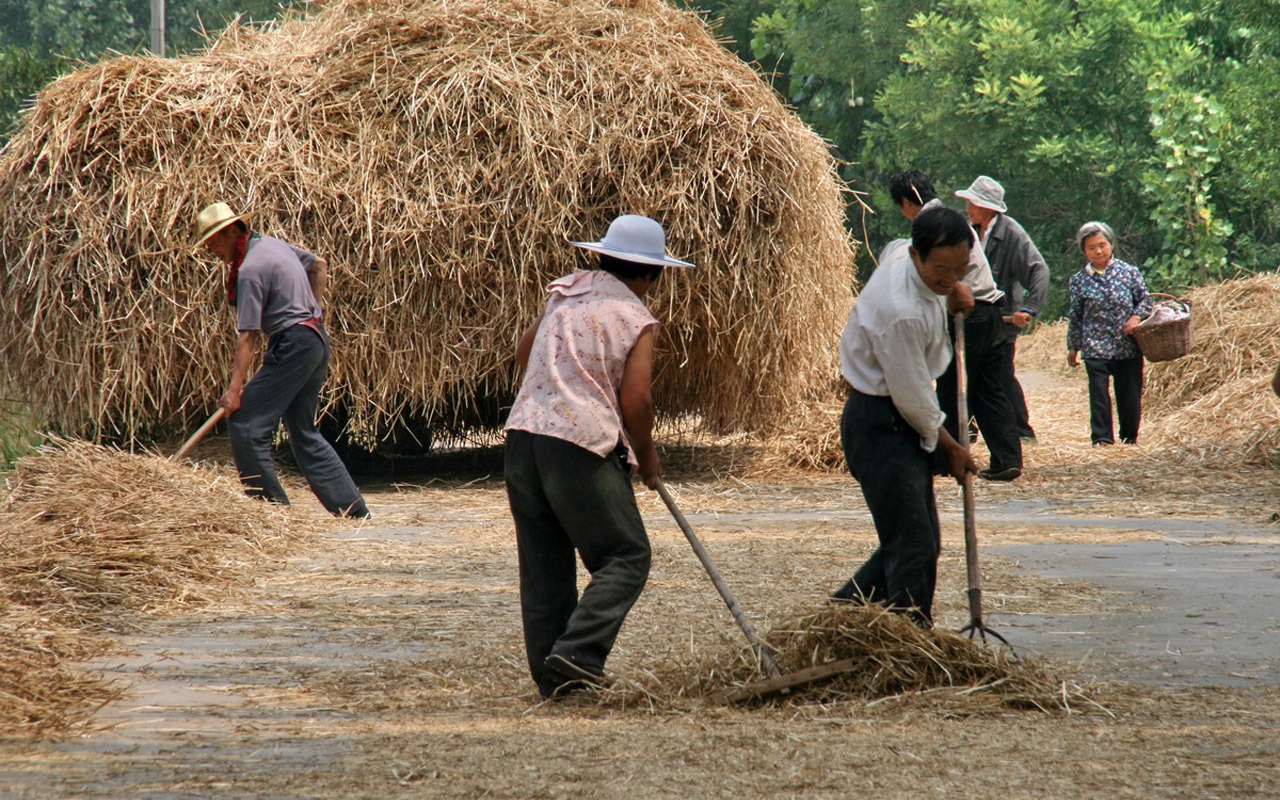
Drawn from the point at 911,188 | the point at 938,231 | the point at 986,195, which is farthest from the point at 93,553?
the point at 986,195

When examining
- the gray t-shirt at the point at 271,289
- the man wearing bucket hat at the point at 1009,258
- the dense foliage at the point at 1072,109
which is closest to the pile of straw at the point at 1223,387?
the man wearing bucket hat at the point at 1009,258

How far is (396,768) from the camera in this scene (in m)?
3.72

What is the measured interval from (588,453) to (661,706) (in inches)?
29.9

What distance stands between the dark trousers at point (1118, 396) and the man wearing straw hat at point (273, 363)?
6036 millimetres

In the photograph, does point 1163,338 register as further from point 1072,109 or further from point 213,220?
point 1072,109

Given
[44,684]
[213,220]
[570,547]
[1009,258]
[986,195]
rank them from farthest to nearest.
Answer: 1. [1009,258]
2. [986,195]
3. [213,220]
4. [570,547]
5. [44,684]

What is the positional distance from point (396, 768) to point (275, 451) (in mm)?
8290

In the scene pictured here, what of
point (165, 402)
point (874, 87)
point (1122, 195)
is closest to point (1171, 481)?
point (165, 402)

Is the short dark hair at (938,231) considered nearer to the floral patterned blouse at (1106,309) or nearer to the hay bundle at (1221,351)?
the floral patterned blouse at (1106,309)

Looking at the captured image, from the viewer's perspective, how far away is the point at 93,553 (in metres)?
6.29

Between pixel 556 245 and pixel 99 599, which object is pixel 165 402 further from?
pixel 99 599

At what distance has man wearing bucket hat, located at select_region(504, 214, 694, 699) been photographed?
4.43 metres

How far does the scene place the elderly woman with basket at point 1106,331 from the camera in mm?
11633

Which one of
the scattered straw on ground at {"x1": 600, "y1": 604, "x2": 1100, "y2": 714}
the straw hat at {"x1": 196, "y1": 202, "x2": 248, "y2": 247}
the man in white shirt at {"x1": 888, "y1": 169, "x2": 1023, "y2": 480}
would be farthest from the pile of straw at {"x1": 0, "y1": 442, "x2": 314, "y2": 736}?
the man in white shirt at {"x1": 888, "y1": 169, "x2": 1023, "y2": 480}
